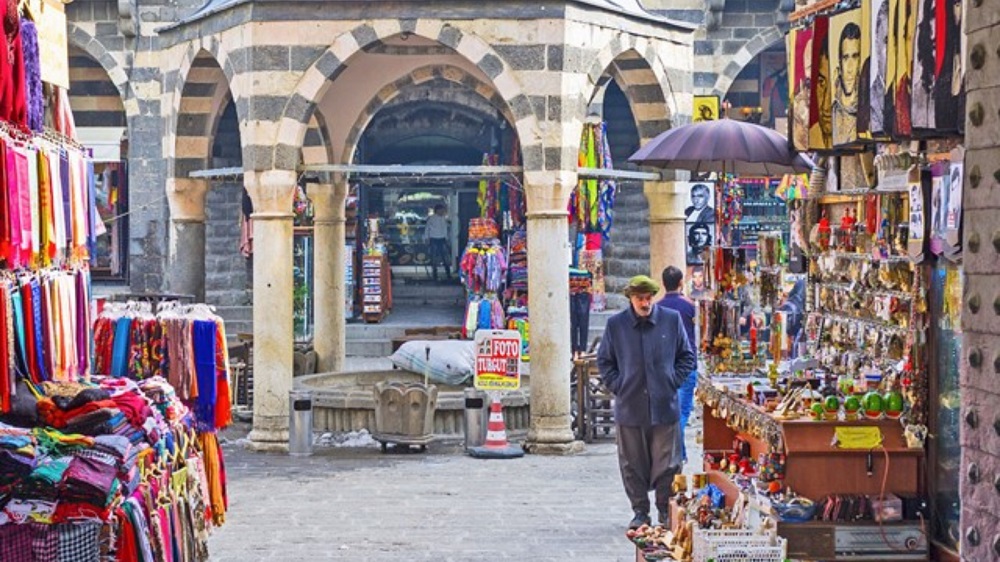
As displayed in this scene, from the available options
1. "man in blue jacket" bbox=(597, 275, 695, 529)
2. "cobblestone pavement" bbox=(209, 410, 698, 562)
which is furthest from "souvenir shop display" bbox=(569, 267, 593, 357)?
"man in blue jacket" bbox=(597, 275, 695, 529)

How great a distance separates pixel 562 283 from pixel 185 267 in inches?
170

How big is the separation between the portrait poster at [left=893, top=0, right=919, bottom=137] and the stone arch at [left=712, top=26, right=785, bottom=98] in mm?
17469

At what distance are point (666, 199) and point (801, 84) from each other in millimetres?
8526

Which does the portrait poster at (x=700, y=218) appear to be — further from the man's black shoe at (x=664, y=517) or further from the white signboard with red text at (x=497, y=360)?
the man's black shoe at (x=664, y=517)

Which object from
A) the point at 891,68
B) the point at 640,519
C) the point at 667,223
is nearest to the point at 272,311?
the point at 667,223

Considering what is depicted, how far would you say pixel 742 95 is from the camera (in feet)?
87.3

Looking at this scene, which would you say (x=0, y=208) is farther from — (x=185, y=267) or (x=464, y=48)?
(x=185, y=267)

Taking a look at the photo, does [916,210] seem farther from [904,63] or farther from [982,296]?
[982,296]

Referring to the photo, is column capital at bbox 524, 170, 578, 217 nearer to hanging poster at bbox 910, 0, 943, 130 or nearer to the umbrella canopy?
the umbrella canopy

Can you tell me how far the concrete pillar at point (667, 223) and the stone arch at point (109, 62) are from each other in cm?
992

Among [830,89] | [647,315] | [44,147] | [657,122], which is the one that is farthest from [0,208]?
[657,122]

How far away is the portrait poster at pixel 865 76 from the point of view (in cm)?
796

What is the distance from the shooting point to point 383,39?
15641 mm

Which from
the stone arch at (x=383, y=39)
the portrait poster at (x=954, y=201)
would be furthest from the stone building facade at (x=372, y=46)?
the portrait poster at (x=954, y=201)
